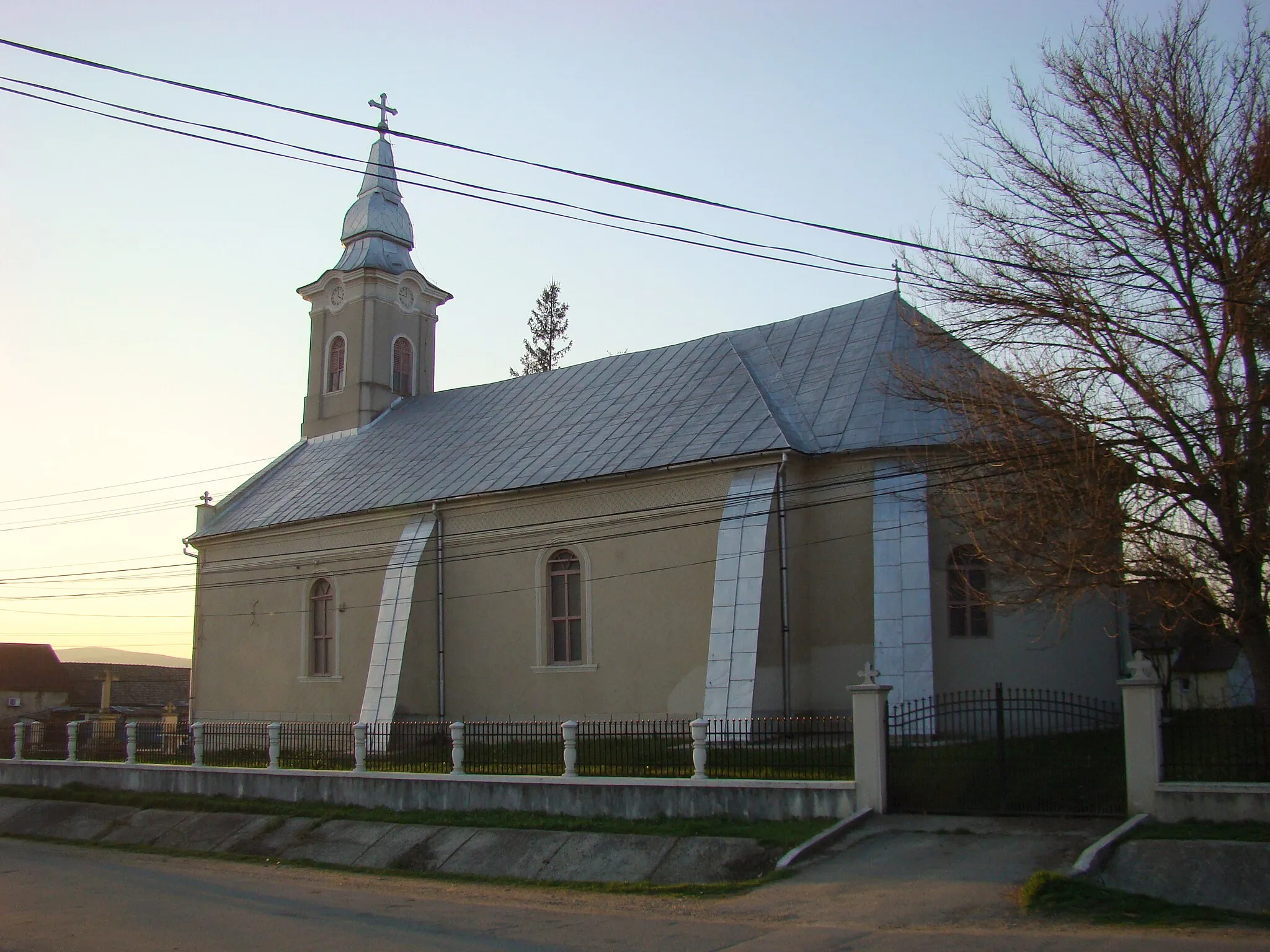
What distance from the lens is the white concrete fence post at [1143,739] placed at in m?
12.3

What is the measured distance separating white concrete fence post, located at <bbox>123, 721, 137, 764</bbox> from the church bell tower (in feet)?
35.7

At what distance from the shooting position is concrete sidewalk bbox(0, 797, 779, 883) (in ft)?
42.8

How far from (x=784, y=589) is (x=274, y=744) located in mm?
9270

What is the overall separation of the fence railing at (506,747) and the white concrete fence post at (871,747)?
0.60m

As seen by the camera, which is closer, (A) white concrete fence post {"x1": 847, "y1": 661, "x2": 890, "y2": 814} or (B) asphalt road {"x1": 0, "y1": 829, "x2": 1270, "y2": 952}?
(B) asphalt road {"x1": 0, "y1": 829, "x2": 1270, "y2": 952}

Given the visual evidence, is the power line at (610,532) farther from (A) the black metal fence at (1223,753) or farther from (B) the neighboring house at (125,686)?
(B) the neighboring house at (125,686)

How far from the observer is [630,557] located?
21.6 metres

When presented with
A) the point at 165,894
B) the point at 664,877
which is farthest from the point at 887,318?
the point at 165,894

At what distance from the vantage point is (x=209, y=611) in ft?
99.1

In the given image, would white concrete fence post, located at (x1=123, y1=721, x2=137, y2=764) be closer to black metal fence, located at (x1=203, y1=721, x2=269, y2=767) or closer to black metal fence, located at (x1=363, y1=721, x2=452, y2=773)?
black metal fence, located at (x1=203, y1=721, x2=269, y2=767)

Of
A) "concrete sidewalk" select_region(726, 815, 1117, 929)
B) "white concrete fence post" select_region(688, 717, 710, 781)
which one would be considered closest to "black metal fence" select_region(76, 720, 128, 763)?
"white concrete fence post" select_region(688, 717, 710, 781)

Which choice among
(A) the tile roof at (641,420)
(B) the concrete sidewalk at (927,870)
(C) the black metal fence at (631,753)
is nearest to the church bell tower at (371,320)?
(A) the tile roof at (641,420)

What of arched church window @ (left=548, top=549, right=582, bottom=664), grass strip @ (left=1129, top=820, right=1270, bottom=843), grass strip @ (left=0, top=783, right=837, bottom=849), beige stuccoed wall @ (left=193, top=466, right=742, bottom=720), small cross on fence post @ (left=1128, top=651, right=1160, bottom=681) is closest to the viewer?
grass strip @ (left=1129, top=820, right=1270, bottom=843)

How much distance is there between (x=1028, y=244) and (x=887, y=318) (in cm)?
867
